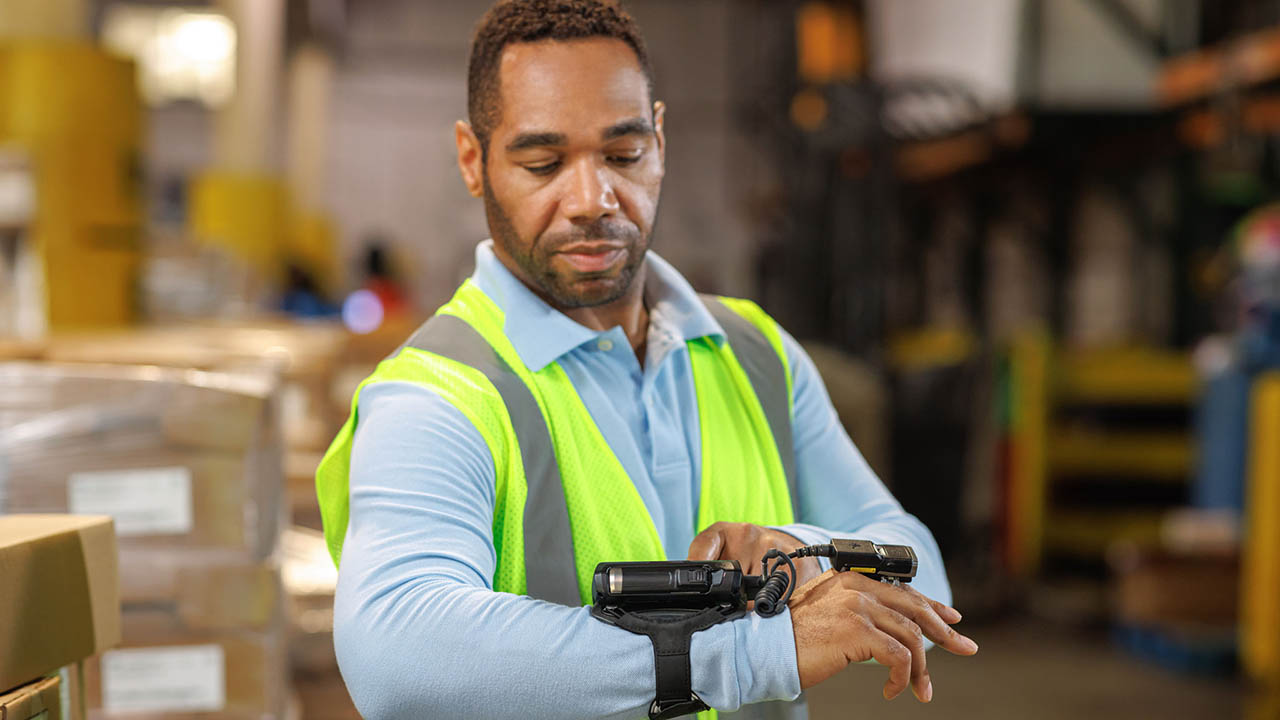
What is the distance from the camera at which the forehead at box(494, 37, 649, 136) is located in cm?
150

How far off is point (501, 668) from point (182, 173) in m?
19.1

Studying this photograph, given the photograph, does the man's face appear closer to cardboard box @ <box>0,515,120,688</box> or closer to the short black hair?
the short black hair

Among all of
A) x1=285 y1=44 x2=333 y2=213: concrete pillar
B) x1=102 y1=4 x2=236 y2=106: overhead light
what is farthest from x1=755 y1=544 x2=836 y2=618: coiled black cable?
x1=102 y1=4 x2=236 y2=106: overhead light

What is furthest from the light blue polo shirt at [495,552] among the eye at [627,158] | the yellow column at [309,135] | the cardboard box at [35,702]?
the yellow column at [309,135]

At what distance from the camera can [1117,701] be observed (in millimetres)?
5727

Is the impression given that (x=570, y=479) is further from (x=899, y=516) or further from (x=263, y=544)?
(x=263, y=544)

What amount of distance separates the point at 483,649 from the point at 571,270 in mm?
501

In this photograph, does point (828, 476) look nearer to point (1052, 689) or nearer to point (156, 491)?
point (156, 491)

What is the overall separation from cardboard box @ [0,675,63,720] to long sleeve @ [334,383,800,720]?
0.37 m

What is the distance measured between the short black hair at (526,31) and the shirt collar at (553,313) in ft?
0.57

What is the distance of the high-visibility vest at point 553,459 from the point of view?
1.47 metres

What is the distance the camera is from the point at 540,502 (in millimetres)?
1475

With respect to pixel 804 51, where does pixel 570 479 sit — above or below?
below

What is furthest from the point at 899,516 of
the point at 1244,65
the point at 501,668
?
the point at 1244,65
